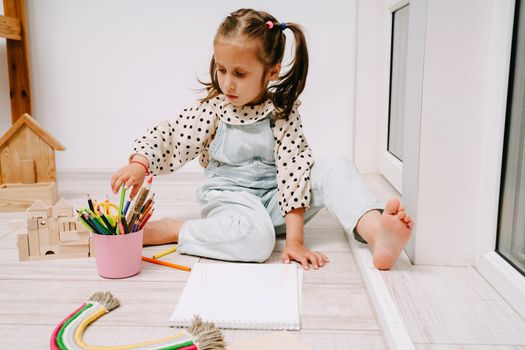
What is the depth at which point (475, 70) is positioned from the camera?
2.56 feet

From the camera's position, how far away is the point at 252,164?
1.05 meters

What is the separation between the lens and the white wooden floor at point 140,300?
0.66 metres

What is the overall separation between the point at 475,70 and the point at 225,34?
0.42m

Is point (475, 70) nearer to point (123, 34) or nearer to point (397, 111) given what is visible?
point (397, 111)

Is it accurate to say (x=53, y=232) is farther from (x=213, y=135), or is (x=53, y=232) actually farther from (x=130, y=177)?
(x=213, y=135)

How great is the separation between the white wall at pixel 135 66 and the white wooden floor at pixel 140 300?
0.62 metres

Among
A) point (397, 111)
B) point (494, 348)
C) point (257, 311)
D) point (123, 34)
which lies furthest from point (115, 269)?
point (123, 34)

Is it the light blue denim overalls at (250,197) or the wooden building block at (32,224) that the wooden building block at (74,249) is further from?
the light blue denim overalls at (250,197)

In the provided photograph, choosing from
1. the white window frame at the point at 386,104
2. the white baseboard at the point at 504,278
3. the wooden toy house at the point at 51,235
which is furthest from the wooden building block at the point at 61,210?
the white window frame at the point at 386,104

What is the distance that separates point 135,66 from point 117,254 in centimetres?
89

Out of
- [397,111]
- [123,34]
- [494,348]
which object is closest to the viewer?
[494,348]

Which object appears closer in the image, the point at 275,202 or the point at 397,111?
the point at 275,202

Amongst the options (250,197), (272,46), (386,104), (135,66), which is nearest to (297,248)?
(250,197)

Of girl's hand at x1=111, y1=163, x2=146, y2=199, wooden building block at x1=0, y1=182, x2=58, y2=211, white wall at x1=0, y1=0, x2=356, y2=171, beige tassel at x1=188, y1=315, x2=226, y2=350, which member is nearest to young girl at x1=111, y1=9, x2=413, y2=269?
girl's hand at x1=111, y1=163, x2=146, y2=199
